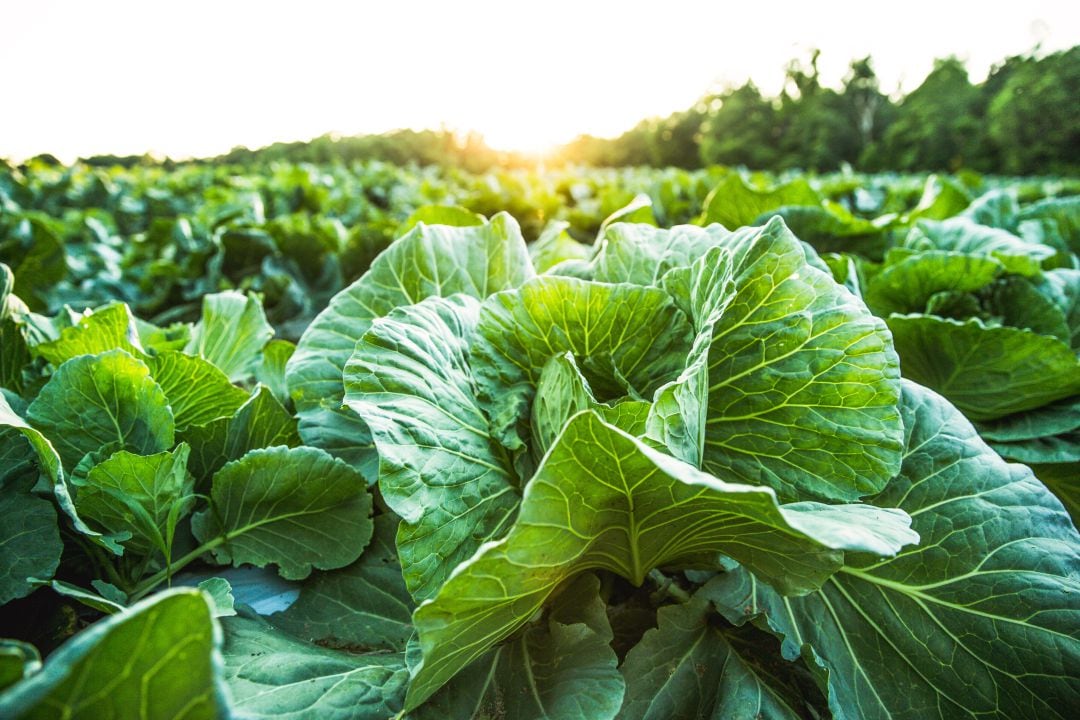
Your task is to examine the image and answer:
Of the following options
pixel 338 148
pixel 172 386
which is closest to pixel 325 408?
pixel 172 386

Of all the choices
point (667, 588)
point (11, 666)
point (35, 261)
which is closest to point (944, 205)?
point (667, 588)

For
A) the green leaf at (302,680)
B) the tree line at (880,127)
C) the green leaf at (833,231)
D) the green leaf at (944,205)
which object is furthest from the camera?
the tree line at (880,127)

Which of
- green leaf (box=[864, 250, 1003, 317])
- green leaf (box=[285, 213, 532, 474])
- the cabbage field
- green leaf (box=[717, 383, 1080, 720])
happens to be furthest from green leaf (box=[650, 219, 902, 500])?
green leaf (box=[864, 250, 1003, 317])

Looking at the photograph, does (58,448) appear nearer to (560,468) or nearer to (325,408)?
(325,408)

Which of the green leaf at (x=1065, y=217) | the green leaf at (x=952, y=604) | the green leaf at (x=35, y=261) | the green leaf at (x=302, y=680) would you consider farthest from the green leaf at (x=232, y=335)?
the green leaf at (x=1065, y=217)

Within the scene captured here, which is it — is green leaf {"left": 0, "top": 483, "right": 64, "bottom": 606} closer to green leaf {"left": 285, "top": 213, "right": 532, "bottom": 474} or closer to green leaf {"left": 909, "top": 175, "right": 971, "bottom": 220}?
green leaf {"left": 285, "top": 213, "right": 532, "bottom": 474}

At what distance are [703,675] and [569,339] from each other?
648mm

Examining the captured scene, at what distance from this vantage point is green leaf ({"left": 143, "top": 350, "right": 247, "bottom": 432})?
1.31 meters

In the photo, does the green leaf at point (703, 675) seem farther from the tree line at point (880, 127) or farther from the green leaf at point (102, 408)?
the tree line at point (880, 127)

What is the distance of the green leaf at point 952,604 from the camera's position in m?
1.11

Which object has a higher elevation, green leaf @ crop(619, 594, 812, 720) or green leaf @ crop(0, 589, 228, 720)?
green leaf @ crop(0, 589, 228, 720)

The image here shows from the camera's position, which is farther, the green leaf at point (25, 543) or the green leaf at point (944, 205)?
the green leaf at point (944, 205)

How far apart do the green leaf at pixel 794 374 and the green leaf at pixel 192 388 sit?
981 mm

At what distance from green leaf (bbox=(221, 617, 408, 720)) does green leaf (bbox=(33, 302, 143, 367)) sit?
67 centimetres
